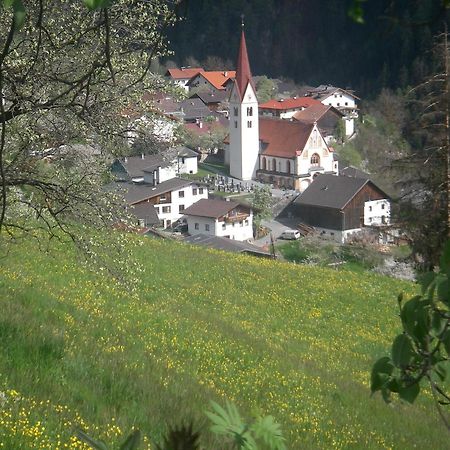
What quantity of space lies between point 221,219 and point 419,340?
34.9 metres

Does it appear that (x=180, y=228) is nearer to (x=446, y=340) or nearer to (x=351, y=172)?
(x=351, y=172)

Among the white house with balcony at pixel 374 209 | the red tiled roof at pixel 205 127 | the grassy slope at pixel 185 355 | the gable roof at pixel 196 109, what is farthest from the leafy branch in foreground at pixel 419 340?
the gable roof at pixel 196 109

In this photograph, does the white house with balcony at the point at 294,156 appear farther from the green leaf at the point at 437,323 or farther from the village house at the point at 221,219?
the green leaf at the point at 437,323

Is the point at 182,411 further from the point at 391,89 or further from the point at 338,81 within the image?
the point at 338,81

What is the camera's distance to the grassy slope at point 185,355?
4398mm

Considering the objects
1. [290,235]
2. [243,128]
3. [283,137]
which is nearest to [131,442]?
[290,235]

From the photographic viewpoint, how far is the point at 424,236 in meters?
14.0

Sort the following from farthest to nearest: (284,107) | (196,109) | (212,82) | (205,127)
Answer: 1. (212,82)
2. (284,107)
3. (196,109)
4. (205,127)

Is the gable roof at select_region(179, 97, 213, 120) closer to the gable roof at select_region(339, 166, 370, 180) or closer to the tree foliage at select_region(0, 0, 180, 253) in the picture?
the gable roof at select_region(339, 166, 370, 180)

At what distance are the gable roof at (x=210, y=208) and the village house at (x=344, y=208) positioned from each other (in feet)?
15.0

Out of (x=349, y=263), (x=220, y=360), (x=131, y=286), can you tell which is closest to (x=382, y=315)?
(x=220, y=360)

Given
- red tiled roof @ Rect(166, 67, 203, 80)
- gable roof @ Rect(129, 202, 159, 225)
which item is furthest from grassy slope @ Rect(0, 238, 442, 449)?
red tiled roof @ Rect(166, 67, 203, 80)

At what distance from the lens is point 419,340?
5.65ft

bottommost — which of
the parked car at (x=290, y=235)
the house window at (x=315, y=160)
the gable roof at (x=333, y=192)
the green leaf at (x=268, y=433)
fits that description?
the green leaf at (x=268, y=433)
